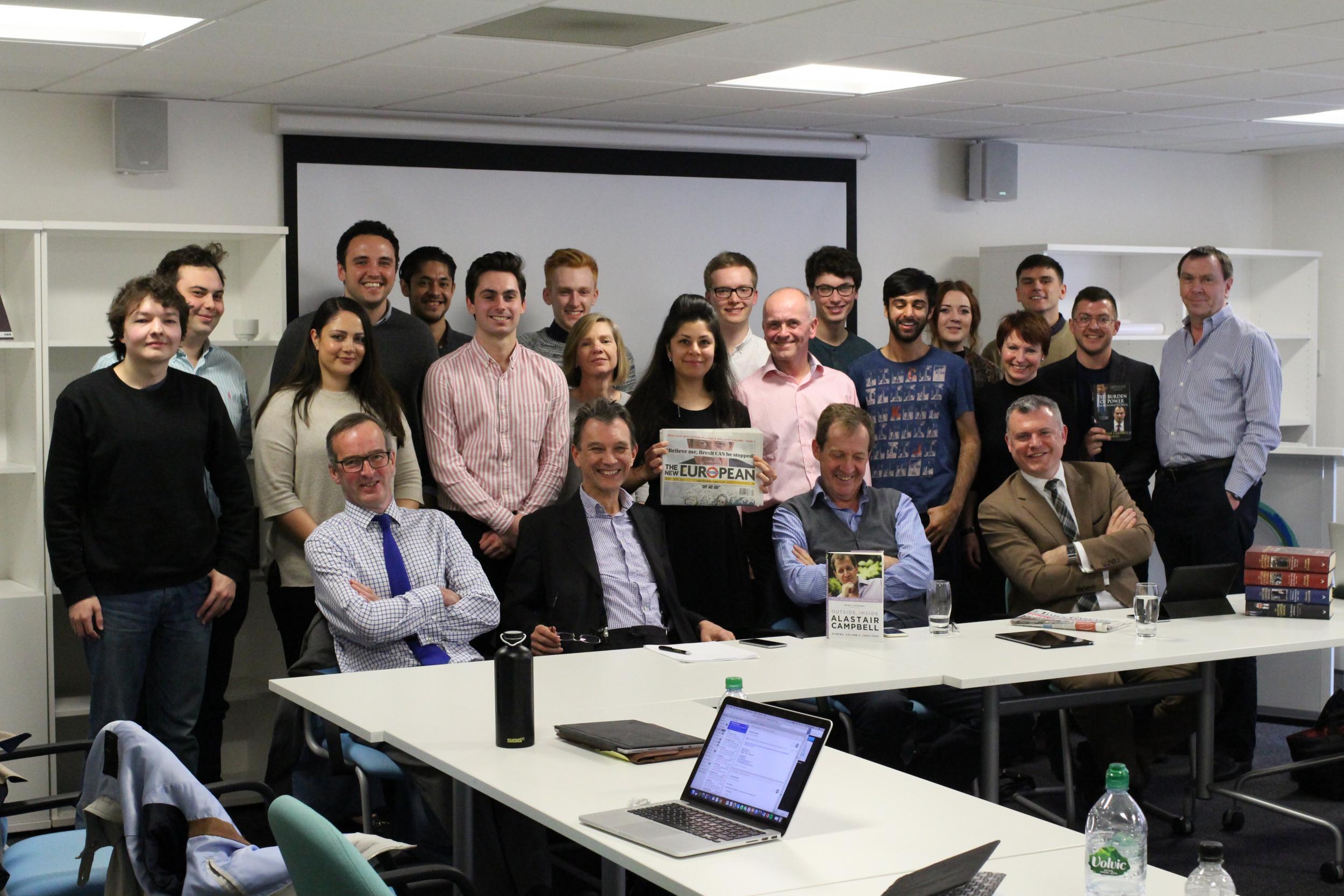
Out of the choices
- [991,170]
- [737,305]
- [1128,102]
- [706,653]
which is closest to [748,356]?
[737,305]

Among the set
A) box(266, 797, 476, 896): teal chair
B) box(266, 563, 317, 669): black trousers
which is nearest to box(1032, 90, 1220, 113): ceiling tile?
box(266, 563, 317, 669): black trousers

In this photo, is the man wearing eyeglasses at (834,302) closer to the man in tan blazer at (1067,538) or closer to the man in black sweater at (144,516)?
the man in tan blazer at (1067,538)

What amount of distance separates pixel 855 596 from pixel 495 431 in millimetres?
1485

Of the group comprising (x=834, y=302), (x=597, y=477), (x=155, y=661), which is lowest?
(x=155, y=661)

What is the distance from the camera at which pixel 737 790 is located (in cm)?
250

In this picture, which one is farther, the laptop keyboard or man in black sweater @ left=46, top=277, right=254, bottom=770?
man in black sweater @ left=46, top=277, right=254, bottom=770

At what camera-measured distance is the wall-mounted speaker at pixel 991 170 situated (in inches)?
298

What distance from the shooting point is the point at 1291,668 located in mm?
6191

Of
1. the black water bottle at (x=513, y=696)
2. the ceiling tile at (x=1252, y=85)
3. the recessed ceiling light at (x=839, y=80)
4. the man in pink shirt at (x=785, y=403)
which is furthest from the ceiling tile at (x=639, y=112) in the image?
the black water bottle at (x=513, y=696)

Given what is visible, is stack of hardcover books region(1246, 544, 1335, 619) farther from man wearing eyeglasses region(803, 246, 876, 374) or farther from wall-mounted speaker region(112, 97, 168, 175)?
wall-mounted speaker region(112, 97, 168, 175)

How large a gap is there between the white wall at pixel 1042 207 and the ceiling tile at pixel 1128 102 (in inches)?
49.3

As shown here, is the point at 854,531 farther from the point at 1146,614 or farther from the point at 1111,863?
the point at 1111,863

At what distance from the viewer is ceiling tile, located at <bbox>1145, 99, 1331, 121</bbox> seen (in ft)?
20.8

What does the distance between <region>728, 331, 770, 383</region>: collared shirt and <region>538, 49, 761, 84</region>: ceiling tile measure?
3.21 ft
